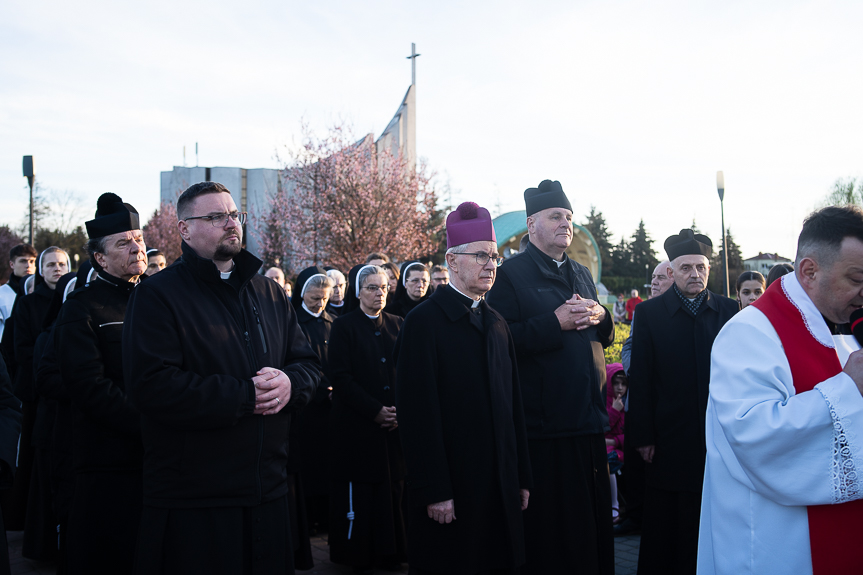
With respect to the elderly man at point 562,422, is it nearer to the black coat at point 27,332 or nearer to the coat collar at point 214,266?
the coat collar at point 214,266

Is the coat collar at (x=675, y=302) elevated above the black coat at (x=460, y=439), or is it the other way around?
the coat collar at (x=675, y=302)

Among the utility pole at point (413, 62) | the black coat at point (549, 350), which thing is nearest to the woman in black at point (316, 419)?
the black coat at point (549, 350)

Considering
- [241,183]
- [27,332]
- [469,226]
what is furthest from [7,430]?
[241,183]

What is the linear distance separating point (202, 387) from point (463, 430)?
1.42m

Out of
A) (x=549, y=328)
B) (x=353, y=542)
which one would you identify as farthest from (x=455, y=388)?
(x=353, y=542)

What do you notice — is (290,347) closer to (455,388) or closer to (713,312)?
(455,388)

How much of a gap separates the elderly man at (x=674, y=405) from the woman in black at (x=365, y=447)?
1.99 m

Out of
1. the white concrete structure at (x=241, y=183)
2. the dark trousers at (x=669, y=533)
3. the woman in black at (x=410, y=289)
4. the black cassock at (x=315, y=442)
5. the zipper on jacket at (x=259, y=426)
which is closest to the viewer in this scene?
the zipper on jacket at (x=259, y=426)

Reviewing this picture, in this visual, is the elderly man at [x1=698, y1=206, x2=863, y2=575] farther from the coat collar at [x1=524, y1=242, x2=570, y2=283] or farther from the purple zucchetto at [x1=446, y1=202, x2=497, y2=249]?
the coat collar at [x1=524, y1=242, x2=570, y2=283]

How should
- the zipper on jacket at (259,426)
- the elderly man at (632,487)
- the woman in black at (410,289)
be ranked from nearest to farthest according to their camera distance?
the zipper on jacket at (259,426) < the elderly man at (632,487) < the woman in black at (410,289)

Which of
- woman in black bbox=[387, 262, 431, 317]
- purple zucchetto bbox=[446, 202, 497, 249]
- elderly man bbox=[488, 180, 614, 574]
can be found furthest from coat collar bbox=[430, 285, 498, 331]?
woman in black bbox=[387, 262, 431, 317]

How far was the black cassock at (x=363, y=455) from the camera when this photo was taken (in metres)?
5.36

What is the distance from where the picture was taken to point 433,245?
25.0 meters

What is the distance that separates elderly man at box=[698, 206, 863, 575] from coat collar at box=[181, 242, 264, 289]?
83.8 inches
